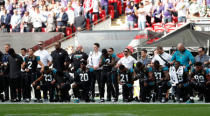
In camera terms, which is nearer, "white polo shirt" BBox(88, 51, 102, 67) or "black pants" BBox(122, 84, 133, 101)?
"black pants" BBox(122, 84, 133, 101)

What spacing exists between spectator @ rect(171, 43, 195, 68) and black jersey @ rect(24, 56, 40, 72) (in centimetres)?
404

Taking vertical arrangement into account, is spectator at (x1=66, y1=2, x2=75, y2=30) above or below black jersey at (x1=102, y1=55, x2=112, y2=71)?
above

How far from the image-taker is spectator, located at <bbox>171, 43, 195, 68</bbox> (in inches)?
791

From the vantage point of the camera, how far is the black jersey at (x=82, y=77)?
20750 millimetres

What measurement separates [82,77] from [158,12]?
30.7 feet

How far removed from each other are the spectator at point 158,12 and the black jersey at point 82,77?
9.12 meters

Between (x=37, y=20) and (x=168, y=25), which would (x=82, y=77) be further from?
(x=37, y=20)

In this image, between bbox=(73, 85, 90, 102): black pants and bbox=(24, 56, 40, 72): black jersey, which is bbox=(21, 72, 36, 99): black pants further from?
bbox=(73, 85, 90, 102): black pants

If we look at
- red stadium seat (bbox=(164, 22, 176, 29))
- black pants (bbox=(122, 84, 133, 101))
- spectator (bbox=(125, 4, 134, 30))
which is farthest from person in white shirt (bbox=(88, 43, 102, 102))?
spectator (bbox=(125, 4, 134, 30))

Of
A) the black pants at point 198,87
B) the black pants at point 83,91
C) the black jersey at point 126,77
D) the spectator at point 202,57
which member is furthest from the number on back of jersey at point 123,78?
the spectator at point 202,57

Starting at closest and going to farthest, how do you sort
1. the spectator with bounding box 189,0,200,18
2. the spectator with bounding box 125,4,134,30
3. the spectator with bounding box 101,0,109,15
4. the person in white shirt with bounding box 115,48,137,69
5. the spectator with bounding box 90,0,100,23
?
the person in white shirt with bounding box 115,48,137,69 → the spectator with bounding box 189,0,200,18 → the spectator with bounding box 125,4,134,30 → the spectator with bounding box 90,0,100,23 → the spectator with bounding box 101,0,109,15

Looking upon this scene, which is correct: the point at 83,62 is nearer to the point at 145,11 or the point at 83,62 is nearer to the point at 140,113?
the point at 140,113

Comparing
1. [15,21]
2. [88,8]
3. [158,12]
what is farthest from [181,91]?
[15,21]

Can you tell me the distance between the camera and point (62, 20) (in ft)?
98.0
